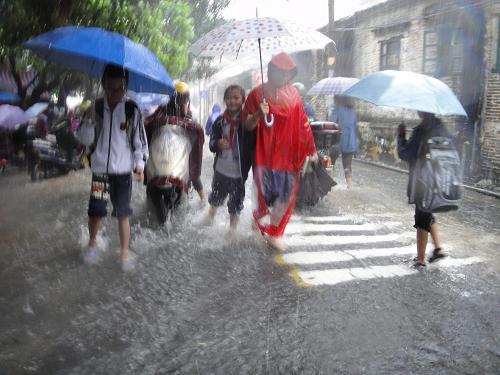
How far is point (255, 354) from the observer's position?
10.5ft

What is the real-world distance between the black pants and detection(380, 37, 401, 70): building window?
41.5ft

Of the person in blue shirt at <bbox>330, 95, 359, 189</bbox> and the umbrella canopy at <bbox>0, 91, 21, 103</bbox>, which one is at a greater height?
the umbrella canopy at <bbox>0, 91, 21, 103</bbox>

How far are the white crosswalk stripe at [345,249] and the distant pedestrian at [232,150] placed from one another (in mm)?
847

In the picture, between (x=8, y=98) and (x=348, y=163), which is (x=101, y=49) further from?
(x=348, y=163)

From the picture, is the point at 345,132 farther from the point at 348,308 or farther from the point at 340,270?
the point at 348,308

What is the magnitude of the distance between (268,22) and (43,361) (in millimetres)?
3786

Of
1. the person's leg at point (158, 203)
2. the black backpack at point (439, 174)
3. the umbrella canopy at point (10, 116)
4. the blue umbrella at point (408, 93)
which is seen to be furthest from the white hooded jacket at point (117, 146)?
the umbrella canopy at point (10, 116)

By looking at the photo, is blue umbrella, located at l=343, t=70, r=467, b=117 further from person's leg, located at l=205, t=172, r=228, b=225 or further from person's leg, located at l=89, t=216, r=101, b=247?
person's leg, located at l=89, t=216, r=101, b=247

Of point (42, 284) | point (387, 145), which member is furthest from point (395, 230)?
point (387, 145)

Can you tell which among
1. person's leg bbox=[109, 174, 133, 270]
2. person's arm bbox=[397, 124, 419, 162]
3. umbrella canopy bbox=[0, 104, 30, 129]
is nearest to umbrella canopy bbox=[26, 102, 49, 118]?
umbrella canopy bbox=[0, 104, 30, 129]

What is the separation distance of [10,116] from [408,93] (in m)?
6.17

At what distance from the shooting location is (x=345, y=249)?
5.63m

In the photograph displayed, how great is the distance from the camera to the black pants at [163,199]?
5.71 meters

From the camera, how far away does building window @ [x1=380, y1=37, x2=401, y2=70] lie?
16.5 metres
